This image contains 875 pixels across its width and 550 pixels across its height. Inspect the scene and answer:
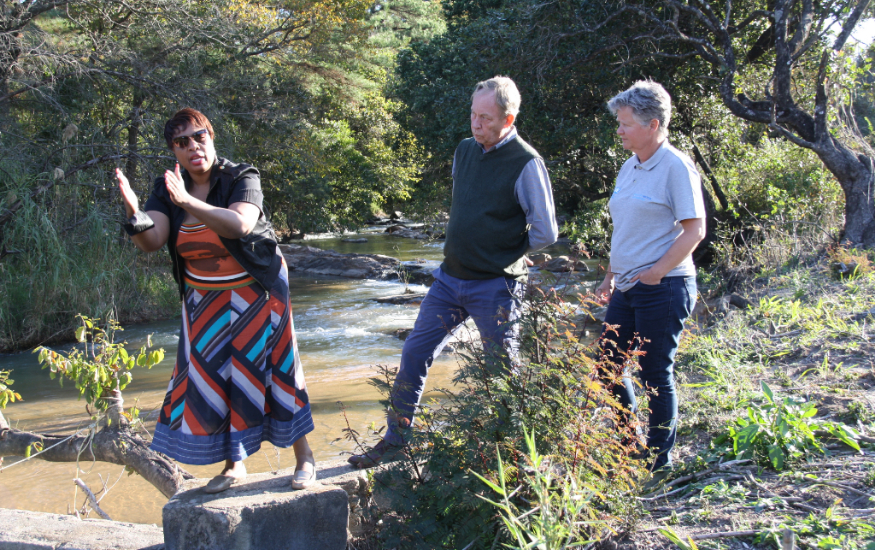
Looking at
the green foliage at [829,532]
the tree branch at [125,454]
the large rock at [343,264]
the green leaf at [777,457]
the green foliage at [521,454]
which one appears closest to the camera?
the green foliage at [829,532]

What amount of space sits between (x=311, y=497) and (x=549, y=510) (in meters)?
1.08

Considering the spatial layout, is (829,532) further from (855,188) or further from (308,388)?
(855,188)

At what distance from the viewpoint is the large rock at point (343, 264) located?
16.7m

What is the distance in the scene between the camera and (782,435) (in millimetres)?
2695

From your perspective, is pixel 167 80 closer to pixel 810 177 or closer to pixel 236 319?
pixel 236 319

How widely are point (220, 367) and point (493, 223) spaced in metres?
1.43

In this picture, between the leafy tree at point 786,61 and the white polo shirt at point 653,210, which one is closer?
the white polo shirt at point 653,210

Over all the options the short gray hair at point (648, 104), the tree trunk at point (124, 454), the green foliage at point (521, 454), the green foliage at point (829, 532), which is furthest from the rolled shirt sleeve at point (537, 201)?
the tree trunk at point (124, 454)

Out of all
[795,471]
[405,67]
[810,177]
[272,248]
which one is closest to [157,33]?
[405,67]

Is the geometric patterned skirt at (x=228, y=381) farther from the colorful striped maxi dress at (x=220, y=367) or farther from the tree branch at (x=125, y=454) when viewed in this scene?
the tree branch at (x=125, y=454)

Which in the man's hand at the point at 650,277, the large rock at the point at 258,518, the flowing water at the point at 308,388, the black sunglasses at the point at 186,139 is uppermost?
the black sunglasses at the point at 186,139

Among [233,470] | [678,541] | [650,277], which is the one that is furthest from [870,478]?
[233,470]

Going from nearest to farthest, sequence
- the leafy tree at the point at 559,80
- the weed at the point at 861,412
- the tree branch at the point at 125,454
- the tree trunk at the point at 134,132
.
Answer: the weed at the point at 861,412 → the tree branch at the point at 125,454 → the tree trunk at the point at 134,132 → the leafy tree at the point at 559,80

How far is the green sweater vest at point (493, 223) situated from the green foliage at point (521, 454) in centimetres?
79
